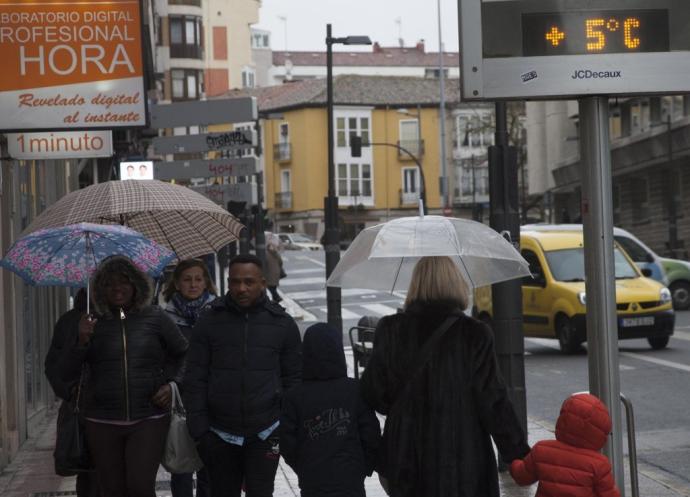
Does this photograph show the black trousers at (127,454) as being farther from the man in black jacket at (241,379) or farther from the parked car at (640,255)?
the parked car at (640,255)

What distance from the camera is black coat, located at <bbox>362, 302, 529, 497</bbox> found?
549 centimetres

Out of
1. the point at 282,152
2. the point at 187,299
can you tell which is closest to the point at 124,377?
the point at 187,299

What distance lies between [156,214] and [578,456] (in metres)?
5.05

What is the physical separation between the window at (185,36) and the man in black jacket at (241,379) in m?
75.4

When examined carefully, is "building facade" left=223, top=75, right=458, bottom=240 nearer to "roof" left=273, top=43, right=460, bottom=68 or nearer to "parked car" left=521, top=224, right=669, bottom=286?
"roof" left=273, top=43, right=460, bottom=68

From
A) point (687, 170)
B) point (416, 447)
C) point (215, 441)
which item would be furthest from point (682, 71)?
point (687, 170)

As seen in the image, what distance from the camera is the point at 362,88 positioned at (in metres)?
102

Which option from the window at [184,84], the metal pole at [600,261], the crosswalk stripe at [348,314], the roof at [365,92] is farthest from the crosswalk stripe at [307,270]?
the roof at [365,92]

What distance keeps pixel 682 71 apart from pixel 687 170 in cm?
4671

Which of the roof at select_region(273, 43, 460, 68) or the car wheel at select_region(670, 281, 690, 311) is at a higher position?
the roof at select_region(273, 43, 460, 68)

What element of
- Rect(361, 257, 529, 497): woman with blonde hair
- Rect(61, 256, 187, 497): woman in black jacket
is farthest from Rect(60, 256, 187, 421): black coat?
Rect(361, 257, 529, 497): woman with blonde hair

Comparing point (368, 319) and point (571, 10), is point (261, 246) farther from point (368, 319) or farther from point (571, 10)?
point (571, 10)

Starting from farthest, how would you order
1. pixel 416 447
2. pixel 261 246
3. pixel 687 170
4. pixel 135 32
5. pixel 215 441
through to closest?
pixel 687 170 < pixel 261 246 < pixel 135 32 < pixel 215 441 < pixel 416 447

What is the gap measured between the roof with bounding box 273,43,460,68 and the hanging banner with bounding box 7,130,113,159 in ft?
361
